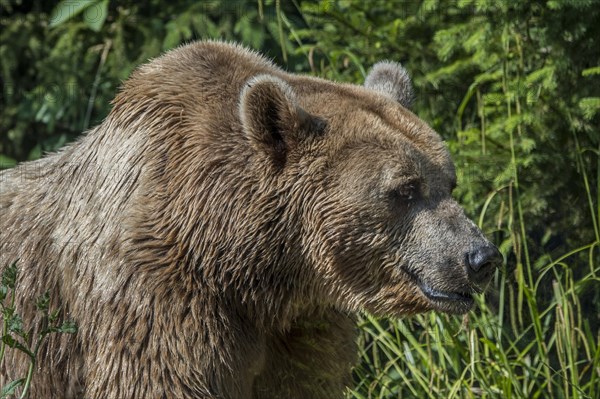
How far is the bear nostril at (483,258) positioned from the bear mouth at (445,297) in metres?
0.15

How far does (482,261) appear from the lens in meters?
4.38

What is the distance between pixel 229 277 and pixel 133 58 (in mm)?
5057

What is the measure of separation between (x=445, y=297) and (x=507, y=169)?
185cm

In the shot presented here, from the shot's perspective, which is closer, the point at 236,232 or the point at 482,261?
the point at 482,261

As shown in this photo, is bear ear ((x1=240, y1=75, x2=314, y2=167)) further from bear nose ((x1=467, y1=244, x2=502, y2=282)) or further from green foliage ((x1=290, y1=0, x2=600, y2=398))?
green foliage ((x1=290, y1=0, x2=600, y2=398))

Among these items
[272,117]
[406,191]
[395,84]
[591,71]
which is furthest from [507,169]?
[272,117]

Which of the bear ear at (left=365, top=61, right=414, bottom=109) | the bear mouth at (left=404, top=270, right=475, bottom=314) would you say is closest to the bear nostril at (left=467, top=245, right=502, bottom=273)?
the bear mouth at (left=404, top=270, right=475, bottom=314)

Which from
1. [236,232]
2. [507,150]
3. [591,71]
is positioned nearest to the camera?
[236,232]

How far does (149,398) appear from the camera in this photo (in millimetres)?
4406

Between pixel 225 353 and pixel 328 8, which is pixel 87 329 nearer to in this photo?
pixel 225 353

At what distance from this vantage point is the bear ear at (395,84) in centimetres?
514

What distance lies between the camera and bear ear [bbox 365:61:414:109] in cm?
514

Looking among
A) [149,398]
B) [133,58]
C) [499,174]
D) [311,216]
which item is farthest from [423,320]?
[133,58]

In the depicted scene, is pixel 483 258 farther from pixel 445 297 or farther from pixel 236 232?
pixel 236 232
